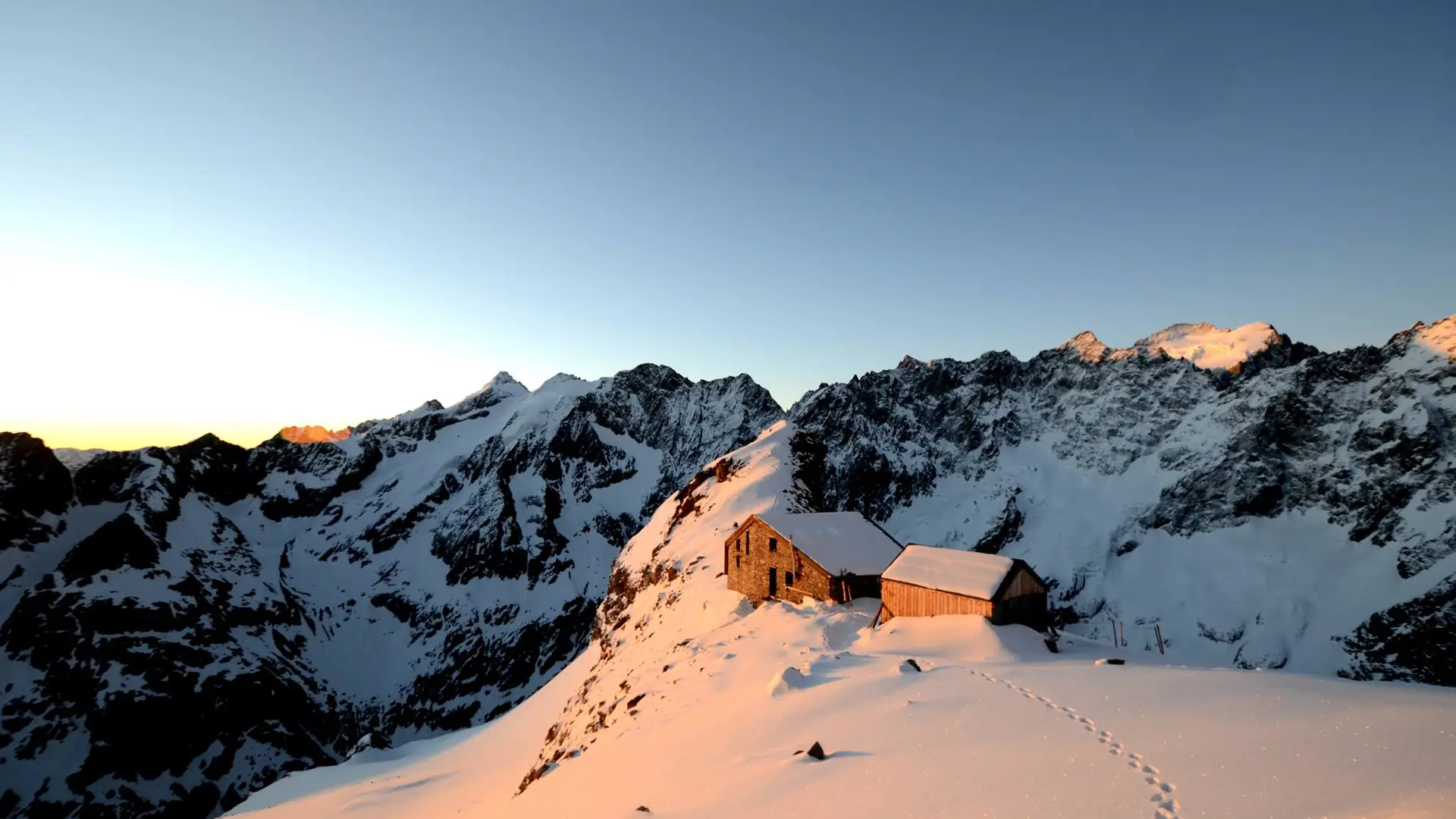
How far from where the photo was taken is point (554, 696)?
2339 inches

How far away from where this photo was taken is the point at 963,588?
3055 cm

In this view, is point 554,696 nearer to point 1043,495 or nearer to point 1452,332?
point 1043,495

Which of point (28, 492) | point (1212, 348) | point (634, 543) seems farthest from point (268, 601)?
point (1212, 348)

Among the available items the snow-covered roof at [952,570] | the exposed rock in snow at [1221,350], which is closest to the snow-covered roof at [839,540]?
the snow-covered roof at [952,570]

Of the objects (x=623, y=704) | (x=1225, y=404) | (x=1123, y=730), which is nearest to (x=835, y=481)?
(x=1225, y=404)

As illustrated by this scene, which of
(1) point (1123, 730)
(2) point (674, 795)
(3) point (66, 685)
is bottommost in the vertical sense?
(3) point (66, 685)

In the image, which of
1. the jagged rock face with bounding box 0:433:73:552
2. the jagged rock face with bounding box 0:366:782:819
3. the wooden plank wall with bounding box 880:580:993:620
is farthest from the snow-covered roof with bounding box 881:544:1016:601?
the jagged rock face with bounding box 0:433:73:552

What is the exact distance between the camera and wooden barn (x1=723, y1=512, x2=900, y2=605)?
41312 millimetres

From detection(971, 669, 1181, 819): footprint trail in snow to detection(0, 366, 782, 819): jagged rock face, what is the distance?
357 feet

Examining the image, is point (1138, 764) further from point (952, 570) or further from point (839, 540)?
point (839, 540)

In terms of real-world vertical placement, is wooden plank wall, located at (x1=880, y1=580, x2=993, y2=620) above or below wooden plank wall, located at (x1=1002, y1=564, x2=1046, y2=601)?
below

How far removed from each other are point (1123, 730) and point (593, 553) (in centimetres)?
16595

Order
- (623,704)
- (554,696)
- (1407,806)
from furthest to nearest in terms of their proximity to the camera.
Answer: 1. (554,696)
2. (623,704)
3. (1407,806)

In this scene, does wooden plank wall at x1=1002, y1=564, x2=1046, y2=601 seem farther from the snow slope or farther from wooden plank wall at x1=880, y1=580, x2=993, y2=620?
the snow slope
